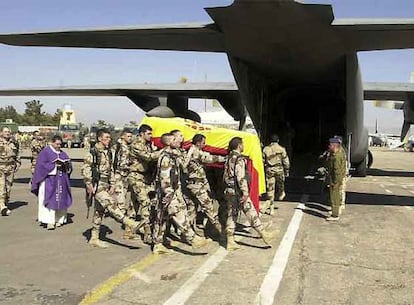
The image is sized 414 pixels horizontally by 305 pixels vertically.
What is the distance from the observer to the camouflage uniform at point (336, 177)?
988cm

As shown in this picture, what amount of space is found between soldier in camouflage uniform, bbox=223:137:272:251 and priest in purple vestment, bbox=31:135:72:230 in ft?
10.6

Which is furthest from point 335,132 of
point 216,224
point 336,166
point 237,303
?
point 237,303

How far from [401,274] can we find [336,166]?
4320 millimetres

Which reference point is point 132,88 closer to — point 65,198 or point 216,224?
point 65,198

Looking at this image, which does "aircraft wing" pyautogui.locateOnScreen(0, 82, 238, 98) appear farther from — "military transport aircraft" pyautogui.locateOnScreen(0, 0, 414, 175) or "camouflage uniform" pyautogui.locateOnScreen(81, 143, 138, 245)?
"camouflage uniform" pyautogui.locateOnScreen(81, 143, 138, 245)

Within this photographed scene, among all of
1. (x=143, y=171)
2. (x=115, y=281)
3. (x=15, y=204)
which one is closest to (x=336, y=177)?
(x=143, y=171)

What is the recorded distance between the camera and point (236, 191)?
7.13 meters

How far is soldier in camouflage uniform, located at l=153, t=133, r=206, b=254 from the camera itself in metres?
6.70

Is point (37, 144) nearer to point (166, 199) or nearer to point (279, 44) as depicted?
point (279, 44)

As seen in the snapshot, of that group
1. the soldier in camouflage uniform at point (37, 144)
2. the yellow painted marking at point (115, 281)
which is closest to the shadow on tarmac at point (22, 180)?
the soldier in camouflage uniform at point (37, 144)

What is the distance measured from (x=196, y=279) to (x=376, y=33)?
6303 millimetres

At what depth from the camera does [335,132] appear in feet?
53.5

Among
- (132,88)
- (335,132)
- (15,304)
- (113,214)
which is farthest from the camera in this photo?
(132,88)

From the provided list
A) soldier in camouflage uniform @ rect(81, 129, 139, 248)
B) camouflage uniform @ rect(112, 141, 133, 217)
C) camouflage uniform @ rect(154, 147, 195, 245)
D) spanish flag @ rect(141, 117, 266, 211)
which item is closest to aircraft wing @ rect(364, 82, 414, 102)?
spanish flag @ rect(141, 117, 266, 211)
